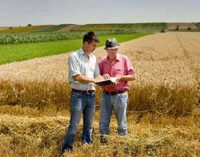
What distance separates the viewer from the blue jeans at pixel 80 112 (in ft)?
22.9

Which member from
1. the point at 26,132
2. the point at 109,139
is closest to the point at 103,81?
the point at 109,139

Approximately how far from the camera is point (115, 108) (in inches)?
283

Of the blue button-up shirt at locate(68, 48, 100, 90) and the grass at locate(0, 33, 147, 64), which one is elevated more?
the blue button-up shirt at locate(68, 48, 100, 90)

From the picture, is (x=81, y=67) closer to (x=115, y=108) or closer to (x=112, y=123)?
(x=115, y=108)

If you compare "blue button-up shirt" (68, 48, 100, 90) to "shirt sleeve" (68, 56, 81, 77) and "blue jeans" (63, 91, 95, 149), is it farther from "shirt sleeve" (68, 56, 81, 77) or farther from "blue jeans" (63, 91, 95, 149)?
"blue jeans" (63, 91, 95, 149)

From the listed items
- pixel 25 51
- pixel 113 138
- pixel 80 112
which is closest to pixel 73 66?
pixel 80 112

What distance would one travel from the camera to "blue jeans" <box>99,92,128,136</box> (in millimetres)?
7117

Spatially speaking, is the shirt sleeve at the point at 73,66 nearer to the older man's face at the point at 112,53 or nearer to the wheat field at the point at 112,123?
the older man's face at the point at 112,53

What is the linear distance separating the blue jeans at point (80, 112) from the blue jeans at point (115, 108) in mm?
226

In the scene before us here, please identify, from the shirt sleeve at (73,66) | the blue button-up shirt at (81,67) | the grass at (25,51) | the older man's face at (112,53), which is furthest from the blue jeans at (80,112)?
the grass at (25,51)

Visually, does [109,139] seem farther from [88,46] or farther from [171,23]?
[171,23]

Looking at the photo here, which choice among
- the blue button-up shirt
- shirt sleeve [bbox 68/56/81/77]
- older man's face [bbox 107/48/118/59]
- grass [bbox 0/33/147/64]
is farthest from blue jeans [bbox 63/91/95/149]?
grass [bbox 0/33/147/64]

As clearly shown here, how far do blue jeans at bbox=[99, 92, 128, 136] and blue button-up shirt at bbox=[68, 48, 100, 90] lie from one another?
410 mm

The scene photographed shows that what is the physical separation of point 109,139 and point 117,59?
56.0 inches
